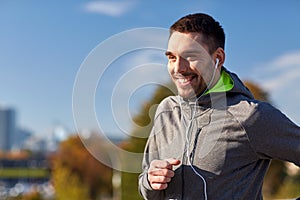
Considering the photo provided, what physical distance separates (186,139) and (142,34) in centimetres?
25

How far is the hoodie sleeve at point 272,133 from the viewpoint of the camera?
3.84ft

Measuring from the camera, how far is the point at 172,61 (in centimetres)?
121

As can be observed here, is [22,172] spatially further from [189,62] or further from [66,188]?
[189,62]

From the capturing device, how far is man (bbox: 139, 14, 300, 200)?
118 centimetres

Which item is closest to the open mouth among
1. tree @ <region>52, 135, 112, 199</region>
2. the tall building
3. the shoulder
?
the shoulder

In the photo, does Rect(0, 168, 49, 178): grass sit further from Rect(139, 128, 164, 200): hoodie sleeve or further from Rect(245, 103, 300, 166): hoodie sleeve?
Rect(245, 103, 300, 166): hoodie sleeve

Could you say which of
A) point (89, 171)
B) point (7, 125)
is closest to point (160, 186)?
point (89, 171)

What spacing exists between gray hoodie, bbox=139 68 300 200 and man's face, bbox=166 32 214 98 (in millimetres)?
44

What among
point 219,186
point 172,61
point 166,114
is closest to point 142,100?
point 166,114

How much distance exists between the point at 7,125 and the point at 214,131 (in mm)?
109023

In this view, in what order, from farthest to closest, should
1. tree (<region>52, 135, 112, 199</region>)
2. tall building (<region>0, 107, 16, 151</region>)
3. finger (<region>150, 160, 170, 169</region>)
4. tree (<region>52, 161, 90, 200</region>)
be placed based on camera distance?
tall building (<region>0, 107, 16, 151</region>) < tree (<region>52, 135, 112, 199</region>) < tree (<region>52, 161, 90, 200</region>) < finger (<region>150, 160, 170, 169</region>)

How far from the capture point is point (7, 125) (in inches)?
4213

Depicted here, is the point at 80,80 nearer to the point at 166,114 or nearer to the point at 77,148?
the point at 166,114

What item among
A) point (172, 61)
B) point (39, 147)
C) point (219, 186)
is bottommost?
point (39, 147)
